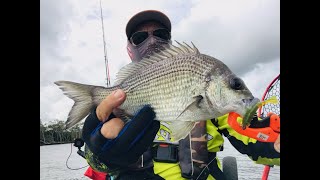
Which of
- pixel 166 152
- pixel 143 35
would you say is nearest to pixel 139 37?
pixel 143 35

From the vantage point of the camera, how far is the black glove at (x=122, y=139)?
4.46 feet

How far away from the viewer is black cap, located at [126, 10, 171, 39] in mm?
1715

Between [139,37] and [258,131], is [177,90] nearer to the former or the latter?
[258,131]

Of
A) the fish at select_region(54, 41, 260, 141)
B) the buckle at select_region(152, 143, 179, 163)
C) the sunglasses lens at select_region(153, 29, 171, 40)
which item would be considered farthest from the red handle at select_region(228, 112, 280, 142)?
the sunglasses lens at select_region(153, 29, 171, 40)

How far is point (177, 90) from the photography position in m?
1.11

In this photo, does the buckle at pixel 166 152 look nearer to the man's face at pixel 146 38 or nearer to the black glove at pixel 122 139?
the black glove at pixel 122 139

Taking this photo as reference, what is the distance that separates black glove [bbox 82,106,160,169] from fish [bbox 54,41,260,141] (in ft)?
0.28

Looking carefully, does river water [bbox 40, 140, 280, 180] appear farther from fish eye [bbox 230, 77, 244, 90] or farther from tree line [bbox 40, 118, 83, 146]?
fish eye [bbox 230, 77, 244, 90]

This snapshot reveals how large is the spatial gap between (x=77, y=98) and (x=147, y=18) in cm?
66

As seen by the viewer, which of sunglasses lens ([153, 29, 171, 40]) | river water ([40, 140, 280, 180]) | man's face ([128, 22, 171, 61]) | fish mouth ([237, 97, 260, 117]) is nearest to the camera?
fish mouth ([237, 97, 260, 117])

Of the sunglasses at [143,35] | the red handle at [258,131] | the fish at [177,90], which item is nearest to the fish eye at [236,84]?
the fish at [177,90]
